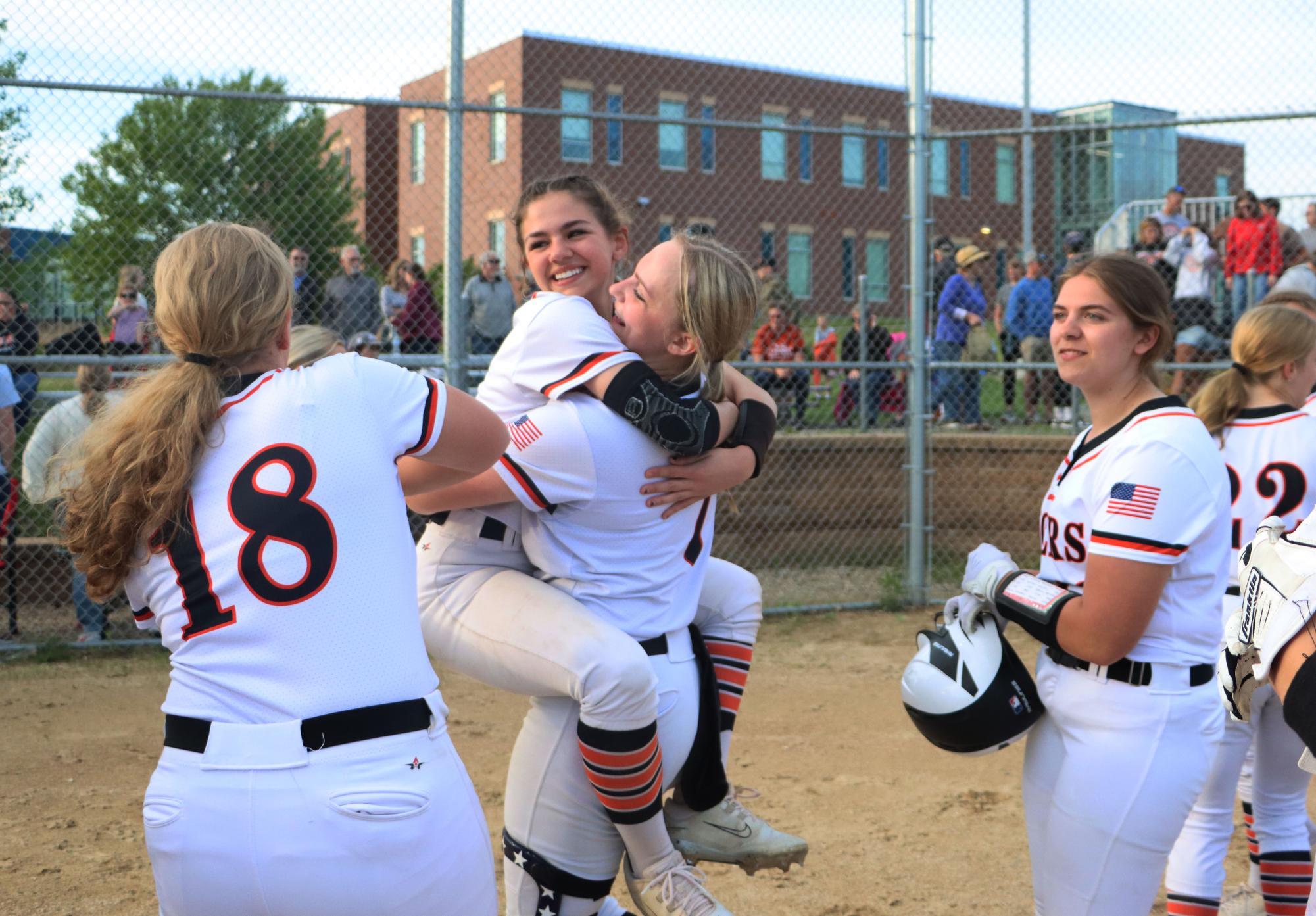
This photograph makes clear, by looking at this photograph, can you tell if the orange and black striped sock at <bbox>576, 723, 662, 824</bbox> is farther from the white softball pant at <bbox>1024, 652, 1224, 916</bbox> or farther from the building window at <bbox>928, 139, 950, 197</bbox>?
the building window at <bbox>928, 139, 950, 197</bbox>

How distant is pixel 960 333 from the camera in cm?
1076

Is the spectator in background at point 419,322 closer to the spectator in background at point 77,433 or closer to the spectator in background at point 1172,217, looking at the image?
the spectator in background at point 77,433

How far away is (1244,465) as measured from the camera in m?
3.71

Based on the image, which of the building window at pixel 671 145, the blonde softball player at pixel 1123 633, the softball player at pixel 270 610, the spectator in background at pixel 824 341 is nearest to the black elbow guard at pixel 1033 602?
the blonde softball player at pixel 1123 633

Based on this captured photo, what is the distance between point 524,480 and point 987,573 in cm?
119

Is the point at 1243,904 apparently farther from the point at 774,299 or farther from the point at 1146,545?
the point at 774,299

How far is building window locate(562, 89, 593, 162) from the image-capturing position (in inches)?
420

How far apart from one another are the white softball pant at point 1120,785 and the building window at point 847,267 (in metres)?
10.4

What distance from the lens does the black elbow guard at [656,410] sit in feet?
7.94

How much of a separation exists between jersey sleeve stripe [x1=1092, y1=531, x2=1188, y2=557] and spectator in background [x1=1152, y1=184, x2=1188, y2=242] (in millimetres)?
9003

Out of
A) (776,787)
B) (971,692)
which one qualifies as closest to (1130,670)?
(971,692)

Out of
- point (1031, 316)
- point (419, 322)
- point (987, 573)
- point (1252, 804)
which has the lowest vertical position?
point (1252, 804)

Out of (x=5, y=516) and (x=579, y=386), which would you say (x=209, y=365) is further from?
(x=5, y=516)

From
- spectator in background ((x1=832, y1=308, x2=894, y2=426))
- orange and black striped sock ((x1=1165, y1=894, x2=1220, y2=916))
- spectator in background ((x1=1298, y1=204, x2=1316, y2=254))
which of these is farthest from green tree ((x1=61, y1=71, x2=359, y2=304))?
spectator in background ((x1=1298, y1=204, x2=1316, y2=254))
